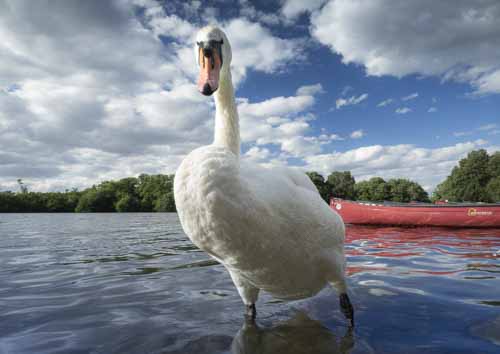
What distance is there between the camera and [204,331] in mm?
3369

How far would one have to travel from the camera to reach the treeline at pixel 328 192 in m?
53.8

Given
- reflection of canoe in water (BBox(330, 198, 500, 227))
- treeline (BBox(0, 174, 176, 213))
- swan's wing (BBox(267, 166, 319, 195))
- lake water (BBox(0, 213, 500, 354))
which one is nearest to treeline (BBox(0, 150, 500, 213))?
→ treeline (BBox(0, 174, 176, 213))

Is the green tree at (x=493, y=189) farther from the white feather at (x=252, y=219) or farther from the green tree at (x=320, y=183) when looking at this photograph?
the white feather at (x=252, y=219)

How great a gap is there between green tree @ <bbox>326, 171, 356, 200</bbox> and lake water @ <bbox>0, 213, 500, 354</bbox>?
71072mm

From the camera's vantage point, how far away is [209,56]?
2.67m

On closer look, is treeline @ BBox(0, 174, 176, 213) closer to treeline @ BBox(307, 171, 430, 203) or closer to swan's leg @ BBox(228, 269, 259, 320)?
treeline @ BBox(307, 171, 430, 203)

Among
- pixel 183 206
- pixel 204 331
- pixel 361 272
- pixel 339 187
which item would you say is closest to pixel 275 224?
pixel 183 206

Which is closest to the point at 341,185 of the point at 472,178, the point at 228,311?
the point at 472,178

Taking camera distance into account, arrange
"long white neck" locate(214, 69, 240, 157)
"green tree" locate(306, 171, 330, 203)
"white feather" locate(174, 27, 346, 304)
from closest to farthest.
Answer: "white feather" locate(174, 27, 346, 304), "long white neck" locate(214, 69, 240, 157), "green tree" locate(306, 171, 330, 203)

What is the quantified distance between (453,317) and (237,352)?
8.32 feet

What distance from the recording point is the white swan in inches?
85.4

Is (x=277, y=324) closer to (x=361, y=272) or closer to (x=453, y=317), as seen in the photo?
(x=453, y=317)

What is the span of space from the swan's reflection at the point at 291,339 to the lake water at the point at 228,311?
0.01 metres

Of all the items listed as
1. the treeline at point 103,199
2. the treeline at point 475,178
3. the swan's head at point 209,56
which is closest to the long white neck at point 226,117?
the swan's head at point 209,56
